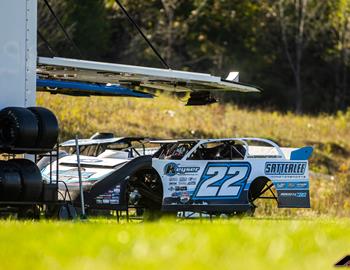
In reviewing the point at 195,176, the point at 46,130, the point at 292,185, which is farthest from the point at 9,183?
the point at 292,185

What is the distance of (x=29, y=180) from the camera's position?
1498 centimetres

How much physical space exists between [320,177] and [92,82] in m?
14.3

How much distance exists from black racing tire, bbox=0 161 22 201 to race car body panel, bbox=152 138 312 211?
411 cm

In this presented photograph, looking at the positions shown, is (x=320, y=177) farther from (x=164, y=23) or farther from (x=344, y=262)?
(x=344, y=262)

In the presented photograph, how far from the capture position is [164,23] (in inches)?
2029

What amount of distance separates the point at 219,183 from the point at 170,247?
10596mm

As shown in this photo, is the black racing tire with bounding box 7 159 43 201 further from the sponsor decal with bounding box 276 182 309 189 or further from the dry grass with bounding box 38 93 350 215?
the dry grass with bounding box 38 93 350 215

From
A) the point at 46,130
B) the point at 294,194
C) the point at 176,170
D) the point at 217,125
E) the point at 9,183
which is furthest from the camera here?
the point at 217,125

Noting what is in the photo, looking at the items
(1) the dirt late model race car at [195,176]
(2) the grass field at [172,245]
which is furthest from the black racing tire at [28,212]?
(2) the grass field at [172,245]

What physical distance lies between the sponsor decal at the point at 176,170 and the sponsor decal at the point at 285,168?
1418mm

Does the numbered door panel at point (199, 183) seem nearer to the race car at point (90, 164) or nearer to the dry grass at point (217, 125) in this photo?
the race car at point (90, 164)

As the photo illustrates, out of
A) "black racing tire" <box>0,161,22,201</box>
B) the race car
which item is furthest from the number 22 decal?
"black racing tire" <box>0,161,22,201</box>

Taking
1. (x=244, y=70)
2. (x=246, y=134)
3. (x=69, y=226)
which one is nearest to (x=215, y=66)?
(x=244, y=70)

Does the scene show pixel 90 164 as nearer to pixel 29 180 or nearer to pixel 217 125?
pixel 29 180
